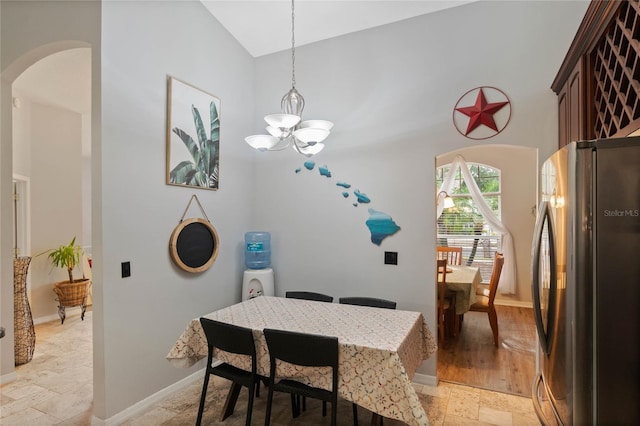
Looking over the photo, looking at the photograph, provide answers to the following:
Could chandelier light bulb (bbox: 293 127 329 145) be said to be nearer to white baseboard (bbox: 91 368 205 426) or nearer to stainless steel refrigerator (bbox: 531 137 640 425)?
stainless steel refrigerator (bbox: 531 137 640 425)

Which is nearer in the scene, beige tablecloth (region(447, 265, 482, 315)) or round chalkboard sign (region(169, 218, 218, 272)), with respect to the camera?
round chalkboard sign (region(169, 218, 218, 272))

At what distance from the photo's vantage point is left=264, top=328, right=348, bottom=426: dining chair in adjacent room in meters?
1.78

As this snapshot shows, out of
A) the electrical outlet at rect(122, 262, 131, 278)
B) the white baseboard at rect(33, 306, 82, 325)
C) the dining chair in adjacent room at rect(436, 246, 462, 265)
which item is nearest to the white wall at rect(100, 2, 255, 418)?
the electrical outlet at rect(122, 262, 131, 278)

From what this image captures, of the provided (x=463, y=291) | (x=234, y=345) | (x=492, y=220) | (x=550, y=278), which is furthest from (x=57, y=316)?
(x=492, y=220)

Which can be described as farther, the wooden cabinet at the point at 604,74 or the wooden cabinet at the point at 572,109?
the wooden cabinet at the point at 572,109

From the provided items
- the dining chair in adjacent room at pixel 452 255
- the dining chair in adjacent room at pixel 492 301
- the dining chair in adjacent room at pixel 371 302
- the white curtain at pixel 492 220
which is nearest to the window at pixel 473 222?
the white curtain at pixel 492 220

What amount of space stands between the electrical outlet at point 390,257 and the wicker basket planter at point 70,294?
14.4 ft

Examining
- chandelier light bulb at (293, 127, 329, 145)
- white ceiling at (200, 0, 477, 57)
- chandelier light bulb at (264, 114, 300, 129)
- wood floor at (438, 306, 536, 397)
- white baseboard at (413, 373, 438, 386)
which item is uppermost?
white ceiling at (200, 0, 477, 57)

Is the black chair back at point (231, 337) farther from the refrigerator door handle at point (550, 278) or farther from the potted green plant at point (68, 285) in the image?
the potted green plant at point (68, 285)

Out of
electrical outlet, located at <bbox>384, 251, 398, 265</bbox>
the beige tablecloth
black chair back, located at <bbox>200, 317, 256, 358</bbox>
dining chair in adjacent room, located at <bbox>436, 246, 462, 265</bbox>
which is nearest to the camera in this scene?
black chair back, located at <bbox>200, 317, 256, 358</bbox>

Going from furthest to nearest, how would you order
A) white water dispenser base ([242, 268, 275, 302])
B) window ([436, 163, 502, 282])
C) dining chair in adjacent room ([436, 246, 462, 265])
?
window ([436, 163, 502, 282])
dining chair in adjacent room ([436, 246, 462, 265])
white water dispenser base ([242, 268, 275, 302])

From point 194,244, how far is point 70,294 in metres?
2.98

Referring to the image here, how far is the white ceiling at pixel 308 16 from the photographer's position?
2.97 meters

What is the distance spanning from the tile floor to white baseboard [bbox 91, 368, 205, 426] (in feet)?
0.13
